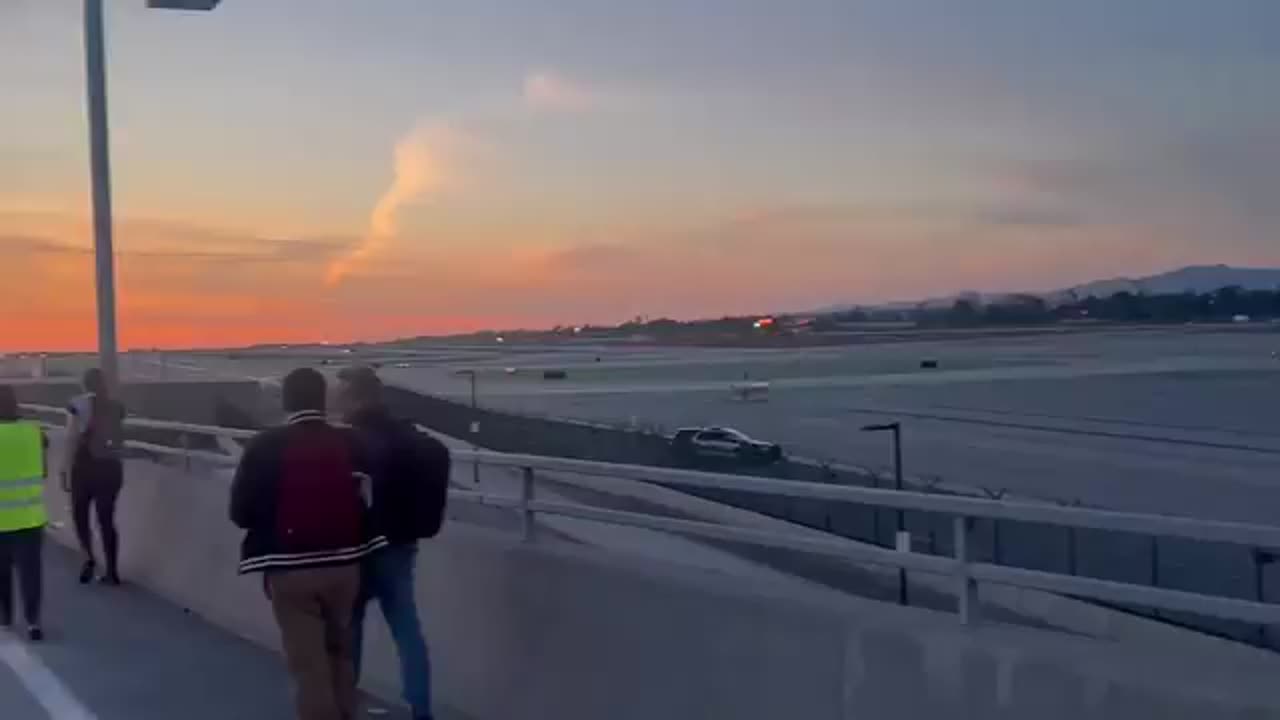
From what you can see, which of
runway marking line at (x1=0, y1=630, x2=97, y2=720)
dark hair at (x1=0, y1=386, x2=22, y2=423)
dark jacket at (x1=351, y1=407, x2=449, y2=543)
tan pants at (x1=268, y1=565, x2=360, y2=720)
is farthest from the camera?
dark hair at (x1=0, y1=386, x2=22, y2=423)

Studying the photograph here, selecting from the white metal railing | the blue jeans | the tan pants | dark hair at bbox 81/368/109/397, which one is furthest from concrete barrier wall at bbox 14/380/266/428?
the white metal railing

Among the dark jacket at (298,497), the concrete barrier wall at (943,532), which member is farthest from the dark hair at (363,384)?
the concrete barrier wall at (943,532)

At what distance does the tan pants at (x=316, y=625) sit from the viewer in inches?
261

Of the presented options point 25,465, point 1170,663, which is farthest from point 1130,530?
point 25,465

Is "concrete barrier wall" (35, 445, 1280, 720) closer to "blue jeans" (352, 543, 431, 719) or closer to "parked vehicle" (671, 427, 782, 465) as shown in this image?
"blue jeans" (352, 543, 431, 719)

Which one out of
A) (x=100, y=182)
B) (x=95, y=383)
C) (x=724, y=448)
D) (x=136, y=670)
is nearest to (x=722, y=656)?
(x=136, y=670)

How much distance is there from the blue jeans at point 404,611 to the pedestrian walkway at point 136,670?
671 millimetres

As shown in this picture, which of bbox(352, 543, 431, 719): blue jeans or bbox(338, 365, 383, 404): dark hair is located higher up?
bbox(338, 365, 383, 404): dark hair

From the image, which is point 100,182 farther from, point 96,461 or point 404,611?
point 404,611

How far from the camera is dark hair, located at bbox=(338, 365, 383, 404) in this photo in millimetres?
7387

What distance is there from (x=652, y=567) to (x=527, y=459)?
4.46ft

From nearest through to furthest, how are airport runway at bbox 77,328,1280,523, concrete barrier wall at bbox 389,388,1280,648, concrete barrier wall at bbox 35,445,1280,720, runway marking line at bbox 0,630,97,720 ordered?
concrete barrier wall at bbox 35,445,1280,720, runway marking line at bbox 0,630,97,720, concrete barrier wall at bbox 389,388,1280,648, airport runway at bbox 77,328,1280,523

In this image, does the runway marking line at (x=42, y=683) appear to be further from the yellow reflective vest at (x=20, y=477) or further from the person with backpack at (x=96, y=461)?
the person with backpack at (x=96, y=461)

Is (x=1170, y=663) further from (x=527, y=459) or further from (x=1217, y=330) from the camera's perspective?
(x=1217, y=330)
